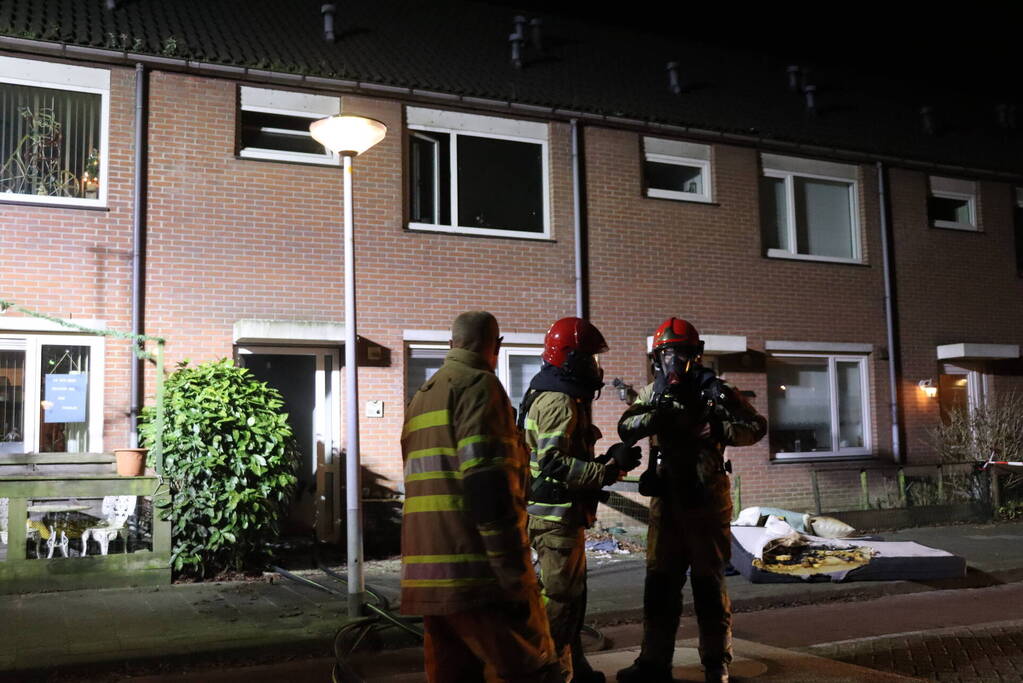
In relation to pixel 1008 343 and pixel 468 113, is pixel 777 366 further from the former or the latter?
pixel 468 113

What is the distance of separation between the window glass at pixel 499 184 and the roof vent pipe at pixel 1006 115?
991 centimetres

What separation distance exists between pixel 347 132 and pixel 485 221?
500 cm

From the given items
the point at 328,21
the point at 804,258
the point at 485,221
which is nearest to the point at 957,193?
the point at 804,258

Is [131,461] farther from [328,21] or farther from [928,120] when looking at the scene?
[928,120]

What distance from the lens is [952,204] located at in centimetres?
1573

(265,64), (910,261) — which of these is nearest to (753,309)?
(910,261)

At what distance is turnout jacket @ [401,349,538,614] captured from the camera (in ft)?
11.0

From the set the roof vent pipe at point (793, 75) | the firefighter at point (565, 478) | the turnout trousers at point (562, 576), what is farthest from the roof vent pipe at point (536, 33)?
the turnout trousers at point (562, 576)

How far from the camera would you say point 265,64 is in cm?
1107

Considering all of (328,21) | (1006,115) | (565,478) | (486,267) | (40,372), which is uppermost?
(1006,115)

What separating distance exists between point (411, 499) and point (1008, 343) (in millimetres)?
14482

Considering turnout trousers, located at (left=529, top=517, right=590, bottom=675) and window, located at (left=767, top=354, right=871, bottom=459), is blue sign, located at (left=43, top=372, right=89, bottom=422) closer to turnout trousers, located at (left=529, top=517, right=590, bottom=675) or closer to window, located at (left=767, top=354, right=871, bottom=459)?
turnout trousers, located at (left=529, top=517, right=590, bottom=675)

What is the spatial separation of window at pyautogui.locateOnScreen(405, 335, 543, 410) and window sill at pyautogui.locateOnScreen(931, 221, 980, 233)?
287 inches

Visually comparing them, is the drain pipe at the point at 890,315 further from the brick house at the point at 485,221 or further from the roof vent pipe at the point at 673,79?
the roof vent pipe at the point at 673,79
